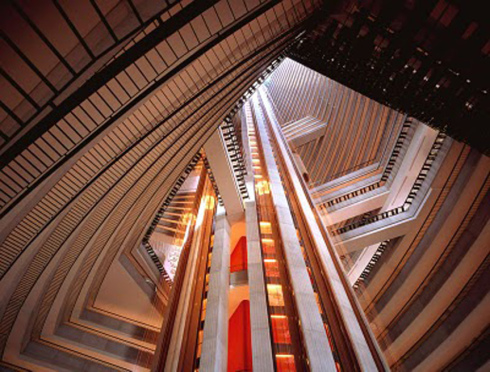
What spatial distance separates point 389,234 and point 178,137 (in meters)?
9.24

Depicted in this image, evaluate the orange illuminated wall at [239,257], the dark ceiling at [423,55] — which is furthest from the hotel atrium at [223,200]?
the orange illuminated wall at [239,257]

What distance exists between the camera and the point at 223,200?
387 inches

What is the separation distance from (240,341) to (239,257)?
3.43 metres

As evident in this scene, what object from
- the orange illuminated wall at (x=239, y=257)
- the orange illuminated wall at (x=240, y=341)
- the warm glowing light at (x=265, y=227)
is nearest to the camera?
the orange illuminated wall at (x=240, y=341)

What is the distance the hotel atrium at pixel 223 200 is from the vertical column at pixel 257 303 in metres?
0.04

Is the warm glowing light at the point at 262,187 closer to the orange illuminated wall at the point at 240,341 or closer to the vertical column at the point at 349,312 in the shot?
the vertical column at the point at 349,312

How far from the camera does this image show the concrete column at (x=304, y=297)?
4383 mm

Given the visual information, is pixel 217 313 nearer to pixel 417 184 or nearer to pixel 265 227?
pixel 265 227

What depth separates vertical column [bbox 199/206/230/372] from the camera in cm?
500

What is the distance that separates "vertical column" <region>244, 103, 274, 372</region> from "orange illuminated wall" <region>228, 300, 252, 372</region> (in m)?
1.67

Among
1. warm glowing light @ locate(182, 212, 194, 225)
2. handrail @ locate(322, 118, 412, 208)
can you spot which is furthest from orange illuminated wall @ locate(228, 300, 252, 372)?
handrail @ locate(322, 118, 412, 208)

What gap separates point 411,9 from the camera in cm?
601

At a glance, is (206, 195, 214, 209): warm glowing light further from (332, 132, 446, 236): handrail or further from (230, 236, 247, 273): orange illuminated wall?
(332, 132, 446, 236): handrail

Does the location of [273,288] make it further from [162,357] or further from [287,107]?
[287,107]
